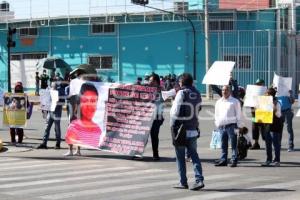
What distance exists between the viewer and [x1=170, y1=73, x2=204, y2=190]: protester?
→ 1102cm

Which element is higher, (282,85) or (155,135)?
(282,85)

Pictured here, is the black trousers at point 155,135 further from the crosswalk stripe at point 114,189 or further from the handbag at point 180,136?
the handbag at point 180,136

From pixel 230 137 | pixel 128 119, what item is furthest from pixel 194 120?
pixel 128 119

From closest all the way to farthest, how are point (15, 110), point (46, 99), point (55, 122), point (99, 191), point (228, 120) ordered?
1. point (99, 191)
2. point (228, 120)
3. point (55, 122)
4. point (46, 99)
5. point (15, 110)

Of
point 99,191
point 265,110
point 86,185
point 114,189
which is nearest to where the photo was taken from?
point 99,191

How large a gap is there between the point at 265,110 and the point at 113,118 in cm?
341

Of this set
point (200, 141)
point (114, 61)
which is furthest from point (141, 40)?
point (200, 141)

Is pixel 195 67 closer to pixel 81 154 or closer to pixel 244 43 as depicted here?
pixel 244 43

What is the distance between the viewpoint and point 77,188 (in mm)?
11031

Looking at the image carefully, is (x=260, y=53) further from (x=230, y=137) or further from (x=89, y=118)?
(x=230, y=137)

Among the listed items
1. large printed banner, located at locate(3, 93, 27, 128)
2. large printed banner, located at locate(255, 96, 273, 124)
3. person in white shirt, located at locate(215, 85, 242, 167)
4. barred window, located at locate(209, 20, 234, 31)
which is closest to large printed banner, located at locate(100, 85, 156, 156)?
person in white shirt, located at locate(215, 85, 242, 167)

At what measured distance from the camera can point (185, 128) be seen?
11.1 m

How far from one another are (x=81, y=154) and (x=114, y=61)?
34.4m

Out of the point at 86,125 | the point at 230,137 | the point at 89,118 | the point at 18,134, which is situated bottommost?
the point at 18,134
